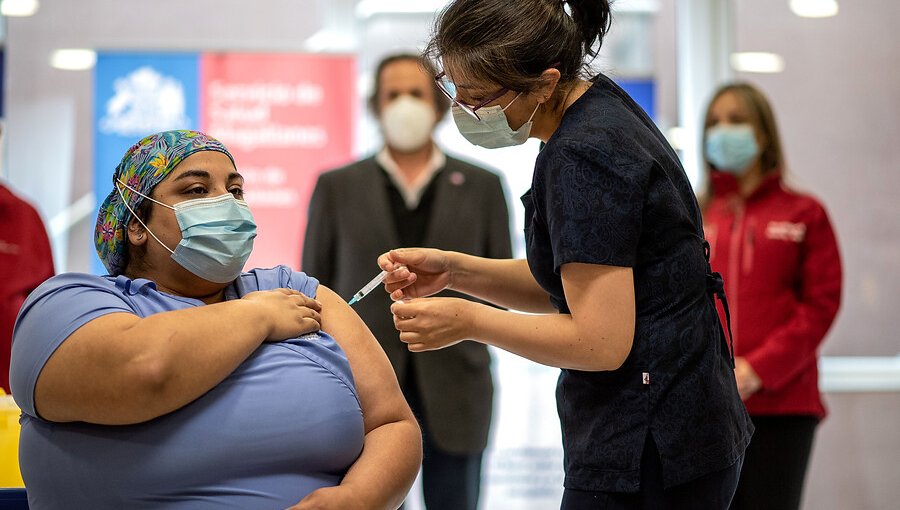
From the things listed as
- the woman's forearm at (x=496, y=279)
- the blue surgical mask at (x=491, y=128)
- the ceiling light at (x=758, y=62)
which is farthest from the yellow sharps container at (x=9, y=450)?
the ceiling light at (x=758, y=62)

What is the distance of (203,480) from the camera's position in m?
1.44

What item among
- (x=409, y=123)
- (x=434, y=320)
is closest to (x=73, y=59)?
(x=409, y=123)

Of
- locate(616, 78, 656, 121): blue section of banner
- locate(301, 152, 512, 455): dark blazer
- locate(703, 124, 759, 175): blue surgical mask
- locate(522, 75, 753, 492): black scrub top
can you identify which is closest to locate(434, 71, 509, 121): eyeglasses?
locate(522, 75, 753, 492): black scrub top

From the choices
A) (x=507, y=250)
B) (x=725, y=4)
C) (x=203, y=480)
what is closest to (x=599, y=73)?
(x=203, y=480)

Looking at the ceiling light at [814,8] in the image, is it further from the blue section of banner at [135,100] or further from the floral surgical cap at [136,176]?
the floral surgical cap at [136,176]

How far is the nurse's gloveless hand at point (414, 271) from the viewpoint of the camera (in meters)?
1.75

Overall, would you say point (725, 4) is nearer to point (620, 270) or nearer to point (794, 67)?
point (794, 67)

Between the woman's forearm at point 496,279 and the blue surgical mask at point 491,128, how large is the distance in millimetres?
241

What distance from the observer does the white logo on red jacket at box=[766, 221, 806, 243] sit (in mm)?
2969

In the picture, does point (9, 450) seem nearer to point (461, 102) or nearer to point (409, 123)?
point (461, 102)

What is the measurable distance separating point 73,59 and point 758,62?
3134 millimetres

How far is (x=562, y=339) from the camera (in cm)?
143

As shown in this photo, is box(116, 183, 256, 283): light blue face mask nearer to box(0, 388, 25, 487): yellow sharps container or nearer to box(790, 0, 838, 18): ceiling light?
box(0, 388, 25, 487): yellow sharps container

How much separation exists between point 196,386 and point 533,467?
2.85 m
